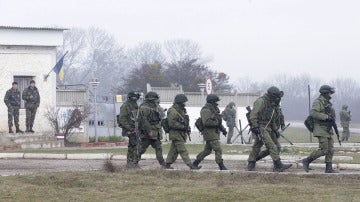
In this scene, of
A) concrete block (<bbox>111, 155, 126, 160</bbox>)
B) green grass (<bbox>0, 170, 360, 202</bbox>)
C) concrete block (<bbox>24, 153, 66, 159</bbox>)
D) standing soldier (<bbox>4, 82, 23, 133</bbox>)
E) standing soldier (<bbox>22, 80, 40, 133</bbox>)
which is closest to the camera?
green grass (<bbox>0, 170, 360, 202</bbox>)

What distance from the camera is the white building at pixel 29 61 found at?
31.0 m

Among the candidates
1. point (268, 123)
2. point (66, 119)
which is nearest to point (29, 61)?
point (66, 119)

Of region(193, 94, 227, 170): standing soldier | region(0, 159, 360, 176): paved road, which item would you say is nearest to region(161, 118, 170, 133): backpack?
region(193, 94, 227, 170): standing soldier

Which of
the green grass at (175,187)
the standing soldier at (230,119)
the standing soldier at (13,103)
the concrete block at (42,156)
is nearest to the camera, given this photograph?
the green grass at (175,187)

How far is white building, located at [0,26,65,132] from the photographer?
31016 mm

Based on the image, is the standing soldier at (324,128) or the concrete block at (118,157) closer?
the standing soldier at (324,128)

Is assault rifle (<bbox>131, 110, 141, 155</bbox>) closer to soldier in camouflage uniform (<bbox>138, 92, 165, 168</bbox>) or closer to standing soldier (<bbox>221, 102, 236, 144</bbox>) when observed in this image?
soldier in camouflage uniform (<bbox>138, 92, 165, 168</bbox>)

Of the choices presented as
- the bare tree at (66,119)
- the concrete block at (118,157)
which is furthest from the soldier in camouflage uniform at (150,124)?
the bare tree at (66,119)

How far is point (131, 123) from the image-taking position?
18.3m

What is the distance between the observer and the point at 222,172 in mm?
16297

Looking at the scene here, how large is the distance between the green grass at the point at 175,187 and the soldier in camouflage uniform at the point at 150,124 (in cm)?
202

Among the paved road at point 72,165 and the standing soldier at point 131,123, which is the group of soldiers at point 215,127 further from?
the paved road at point 72,165

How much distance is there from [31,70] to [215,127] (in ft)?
50.3

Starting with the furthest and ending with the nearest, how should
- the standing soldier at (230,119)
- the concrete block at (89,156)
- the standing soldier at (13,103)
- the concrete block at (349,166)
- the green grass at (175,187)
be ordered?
the standing soldier at (230,119)
the standing soldier at (13,103)
the concrete block at (89,156)
the concrete block at (349,166)
the green grass at (175,187)
